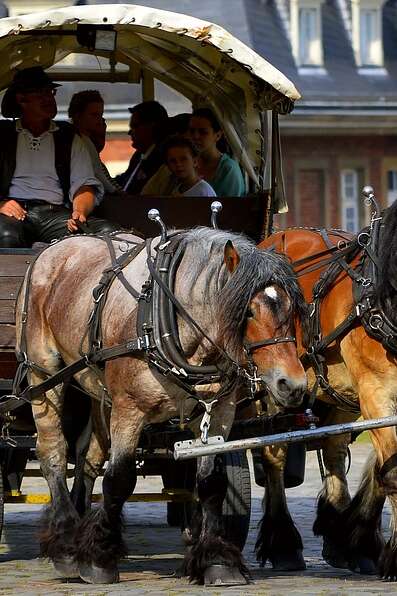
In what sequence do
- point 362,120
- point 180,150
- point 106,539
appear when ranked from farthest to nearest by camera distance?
point 362,120 < point 180,150 < point 106,539

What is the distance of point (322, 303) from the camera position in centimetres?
945

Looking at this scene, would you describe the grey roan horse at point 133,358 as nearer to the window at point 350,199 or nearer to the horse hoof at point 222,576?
the horse hoof at point 222,576

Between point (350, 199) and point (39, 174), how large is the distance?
103 ft

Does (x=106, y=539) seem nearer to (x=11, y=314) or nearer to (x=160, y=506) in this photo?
(x=11, y=314)

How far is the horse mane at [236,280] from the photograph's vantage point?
8.26 m

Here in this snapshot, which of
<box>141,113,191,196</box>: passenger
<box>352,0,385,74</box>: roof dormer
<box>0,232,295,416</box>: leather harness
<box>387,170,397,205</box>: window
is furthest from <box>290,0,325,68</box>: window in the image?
<box>0,232,295,416</box>: leather harness

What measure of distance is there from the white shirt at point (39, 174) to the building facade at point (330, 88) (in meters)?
28.0

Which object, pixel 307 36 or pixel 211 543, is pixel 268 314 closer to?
pixel 211 543

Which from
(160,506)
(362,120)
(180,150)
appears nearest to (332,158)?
(362,120)

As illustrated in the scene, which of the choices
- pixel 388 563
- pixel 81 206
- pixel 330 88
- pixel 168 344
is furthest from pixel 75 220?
pixel 330 88

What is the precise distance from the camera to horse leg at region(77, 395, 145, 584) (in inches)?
342

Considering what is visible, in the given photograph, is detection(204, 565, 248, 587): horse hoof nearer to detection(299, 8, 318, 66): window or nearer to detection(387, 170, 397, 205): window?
detection(299, 8, 318, 66): window

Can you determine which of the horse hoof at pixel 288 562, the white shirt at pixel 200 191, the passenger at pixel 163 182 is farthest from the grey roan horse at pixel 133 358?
the passenger at pixel 163 182

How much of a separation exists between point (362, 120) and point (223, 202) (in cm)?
2999
